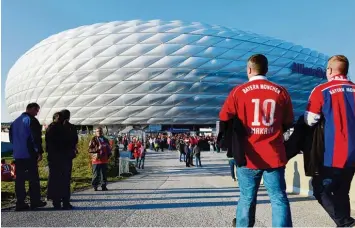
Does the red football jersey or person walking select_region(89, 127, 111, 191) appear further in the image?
person walking select_region(89, 127, 111, 191)

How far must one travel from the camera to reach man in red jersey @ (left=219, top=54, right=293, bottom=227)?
332cm

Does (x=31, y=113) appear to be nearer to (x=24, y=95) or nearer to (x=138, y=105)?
(x=138, y=105)

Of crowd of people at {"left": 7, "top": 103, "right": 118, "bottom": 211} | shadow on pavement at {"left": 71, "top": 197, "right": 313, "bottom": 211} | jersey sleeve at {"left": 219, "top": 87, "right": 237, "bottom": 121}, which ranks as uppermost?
jersey sleeve at {"left": 219, "top": 87, "right": 237, "bottom": 121}

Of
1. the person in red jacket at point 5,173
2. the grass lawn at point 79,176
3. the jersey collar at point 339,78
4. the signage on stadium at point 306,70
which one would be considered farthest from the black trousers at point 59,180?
the signage on stadium at point 306,70

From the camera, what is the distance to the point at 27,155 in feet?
19.5

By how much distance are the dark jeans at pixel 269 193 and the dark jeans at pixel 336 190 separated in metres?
0.49

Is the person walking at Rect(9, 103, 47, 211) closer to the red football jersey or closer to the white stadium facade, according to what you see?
the red football jersey

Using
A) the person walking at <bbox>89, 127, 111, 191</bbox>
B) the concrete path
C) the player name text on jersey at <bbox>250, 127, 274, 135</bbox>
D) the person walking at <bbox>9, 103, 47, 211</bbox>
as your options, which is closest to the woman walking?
the person walking at <bbox>9, 103, 47, 211</bbox>

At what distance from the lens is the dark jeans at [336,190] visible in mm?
3564

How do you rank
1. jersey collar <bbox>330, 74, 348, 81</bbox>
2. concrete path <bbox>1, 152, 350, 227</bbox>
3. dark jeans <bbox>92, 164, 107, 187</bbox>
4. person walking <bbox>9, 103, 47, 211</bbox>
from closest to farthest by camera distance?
jersey collar <bbox>330, 74, 348, 81</bbox> → concrete path <bbox>1, 152, 350, 227</bbox> → person walking <bbox>9, 103, 47, 211</bbox> → dark jeans <bbox>92, 164, 107, 187</bbox>

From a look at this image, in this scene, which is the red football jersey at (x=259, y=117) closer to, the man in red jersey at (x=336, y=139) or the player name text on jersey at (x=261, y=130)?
the player name text on jersey at (x=261, y=130)

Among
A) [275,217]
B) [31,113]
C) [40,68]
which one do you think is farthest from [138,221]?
[40,68]

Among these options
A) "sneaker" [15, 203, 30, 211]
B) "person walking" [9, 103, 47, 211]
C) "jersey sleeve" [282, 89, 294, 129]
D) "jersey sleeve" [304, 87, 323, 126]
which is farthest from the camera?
"person walking" [9, 103, 47, 211]

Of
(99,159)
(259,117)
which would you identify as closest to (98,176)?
(99,159)
